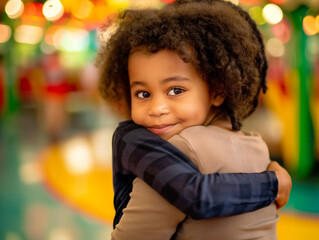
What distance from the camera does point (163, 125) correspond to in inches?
37.7

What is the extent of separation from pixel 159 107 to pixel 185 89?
8 cm

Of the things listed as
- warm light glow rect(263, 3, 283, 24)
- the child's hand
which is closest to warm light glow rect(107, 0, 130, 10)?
warm light glow rect(263, 3, 283, 24)


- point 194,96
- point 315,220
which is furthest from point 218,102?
point 315,220

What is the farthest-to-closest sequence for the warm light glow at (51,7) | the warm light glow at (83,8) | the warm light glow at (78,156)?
the warm light glow at (83,8) < the warm light glow at (78,156) < the warm light glow at (51,7)

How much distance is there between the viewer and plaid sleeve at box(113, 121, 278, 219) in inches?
30.7

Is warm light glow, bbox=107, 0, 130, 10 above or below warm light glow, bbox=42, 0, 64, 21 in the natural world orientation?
above

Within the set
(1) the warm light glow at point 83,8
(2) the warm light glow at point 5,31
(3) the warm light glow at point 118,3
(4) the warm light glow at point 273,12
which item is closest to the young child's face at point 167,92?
(4) the warm light glow at point 273,12

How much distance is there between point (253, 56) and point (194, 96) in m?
0.22

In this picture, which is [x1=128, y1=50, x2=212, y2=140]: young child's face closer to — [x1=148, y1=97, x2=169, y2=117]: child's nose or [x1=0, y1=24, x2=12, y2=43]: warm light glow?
[x1=148, y1=97, x2=169, y2=117]: child's nose

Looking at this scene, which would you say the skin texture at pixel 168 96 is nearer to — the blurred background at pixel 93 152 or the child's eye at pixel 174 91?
the child's eye at pixel 174 91

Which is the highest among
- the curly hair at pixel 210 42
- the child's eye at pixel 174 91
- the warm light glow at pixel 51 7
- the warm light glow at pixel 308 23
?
the warm light glow at pixel 51 7

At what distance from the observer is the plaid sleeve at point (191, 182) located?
781 millimetres

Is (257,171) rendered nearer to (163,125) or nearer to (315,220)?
(163,125)

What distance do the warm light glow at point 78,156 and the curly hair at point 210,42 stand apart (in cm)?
320
